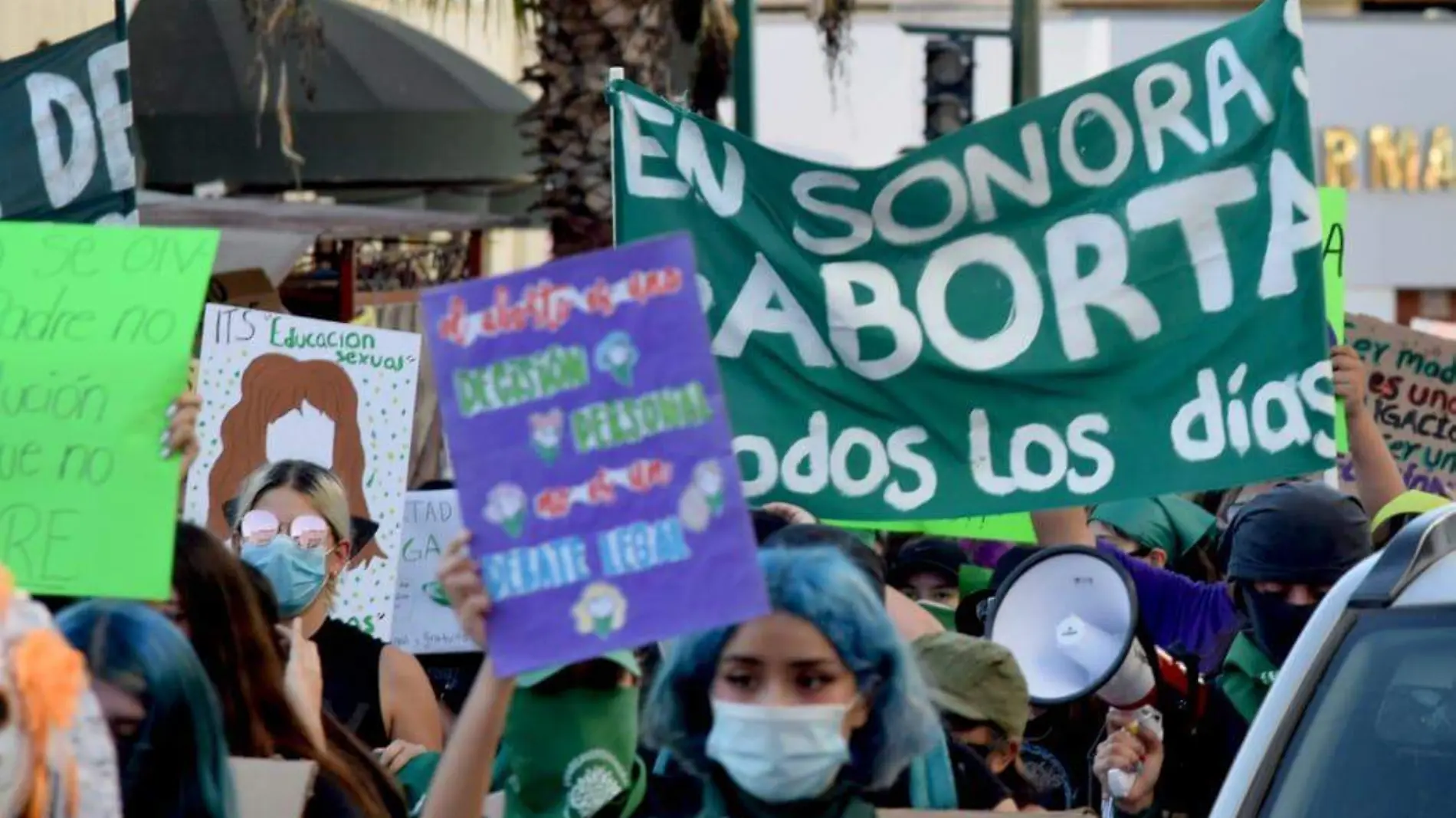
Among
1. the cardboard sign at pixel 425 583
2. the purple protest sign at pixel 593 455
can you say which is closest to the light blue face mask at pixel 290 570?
the cardboard sign at pixel 425 583

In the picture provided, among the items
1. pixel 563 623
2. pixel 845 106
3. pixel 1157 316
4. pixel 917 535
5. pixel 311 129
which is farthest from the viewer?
pixel 845 106

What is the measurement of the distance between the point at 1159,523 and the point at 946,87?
9000mm

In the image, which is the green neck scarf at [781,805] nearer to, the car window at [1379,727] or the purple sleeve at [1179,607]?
the car window at [1379,727]

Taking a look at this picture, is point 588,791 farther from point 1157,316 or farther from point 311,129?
point 311,129

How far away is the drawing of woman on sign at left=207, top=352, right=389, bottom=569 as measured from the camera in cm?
702

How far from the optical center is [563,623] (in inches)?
143

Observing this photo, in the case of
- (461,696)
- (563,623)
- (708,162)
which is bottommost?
(461,696)

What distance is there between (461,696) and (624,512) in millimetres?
2831

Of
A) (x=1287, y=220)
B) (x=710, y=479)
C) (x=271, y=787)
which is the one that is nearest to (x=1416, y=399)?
(x=1287, y=220)

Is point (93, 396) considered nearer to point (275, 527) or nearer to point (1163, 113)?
point (275, 527)

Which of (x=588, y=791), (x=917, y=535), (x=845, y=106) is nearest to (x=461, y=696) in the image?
(x=588, y=791)

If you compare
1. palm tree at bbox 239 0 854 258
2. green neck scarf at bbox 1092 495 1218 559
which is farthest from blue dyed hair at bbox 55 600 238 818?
palm tree at bbox 239 0 854 258

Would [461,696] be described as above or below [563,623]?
below

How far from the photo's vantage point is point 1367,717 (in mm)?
3861
